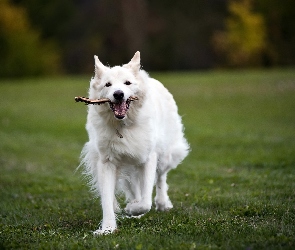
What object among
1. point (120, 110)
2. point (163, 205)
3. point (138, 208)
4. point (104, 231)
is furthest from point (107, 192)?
point (163, 205)

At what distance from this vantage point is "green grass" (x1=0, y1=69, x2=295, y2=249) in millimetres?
6207

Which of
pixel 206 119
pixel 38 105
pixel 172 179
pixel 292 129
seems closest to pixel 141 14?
pixel 38 105

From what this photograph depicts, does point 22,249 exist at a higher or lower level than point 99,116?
lower

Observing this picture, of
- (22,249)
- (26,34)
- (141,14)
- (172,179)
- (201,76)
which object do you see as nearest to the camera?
(22,249)

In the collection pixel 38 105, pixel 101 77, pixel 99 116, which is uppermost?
pixel 101 77

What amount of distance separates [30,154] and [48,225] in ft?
29.0

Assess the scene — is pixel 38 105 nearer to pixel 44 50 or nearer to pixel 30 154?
pixel 30 154

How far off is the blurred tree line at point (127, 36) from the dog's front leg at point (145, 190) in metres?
40.9

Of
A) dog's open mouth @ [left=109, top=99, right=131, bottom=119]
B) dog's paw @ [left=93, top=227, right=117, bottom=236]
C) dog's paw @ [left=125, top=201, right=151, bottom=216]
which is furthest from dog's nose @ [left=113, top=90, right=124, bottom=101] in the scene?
dog's paw @ [left=93, top=227, right=117, bottom=236]

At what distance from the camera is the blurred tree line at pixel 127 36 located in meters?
47.9

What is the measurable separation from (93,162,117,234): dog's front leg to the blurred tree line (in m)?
41.2

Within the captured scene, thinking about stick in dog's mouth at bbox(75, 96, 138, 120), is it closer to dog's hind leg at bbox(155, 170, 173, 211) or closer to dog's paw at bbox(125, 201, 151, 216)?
dog's paw at bbox(125, 201, 151, 216)

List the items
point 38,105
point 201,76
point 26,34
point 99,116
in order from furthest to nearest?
1. point 26,34
2. point 201,76
3. point 38,105
4. point 99,116

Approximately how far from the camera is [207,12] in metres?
53.1
